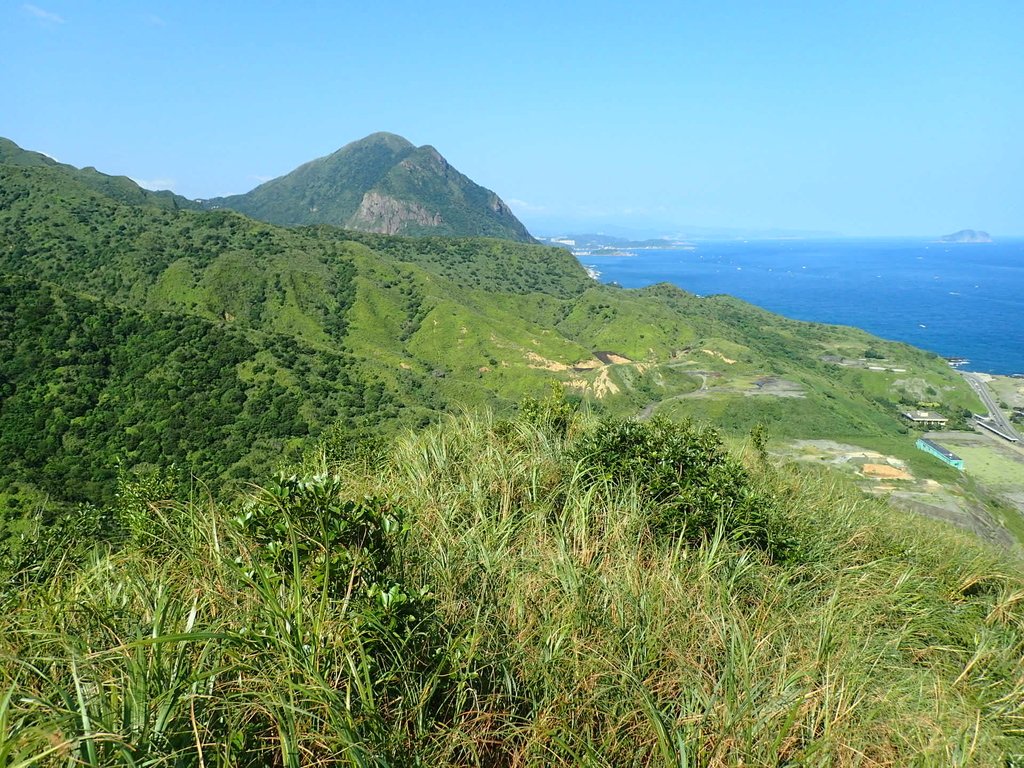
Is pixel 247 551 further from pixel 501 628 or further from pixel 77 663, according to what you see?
pixel 501 628

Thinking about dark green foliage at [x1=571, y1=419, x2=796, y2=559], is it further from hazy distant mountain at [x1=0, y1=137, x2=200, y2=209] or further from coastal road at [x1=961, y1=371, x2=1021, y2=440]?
hazy distant mountain at [x1=0, y1=137, x2=200, y2=209]

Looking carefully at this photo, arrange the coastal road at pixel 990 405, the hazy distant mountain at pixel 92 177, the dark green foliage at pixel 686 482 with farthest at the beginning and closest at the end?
the hazy distant mountain at pixel 92 177 < the coastal road at pixel 990 405 < the dark green foliage at pixel 686 482

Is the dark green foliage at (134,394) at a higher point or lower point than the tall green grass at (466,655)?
lower

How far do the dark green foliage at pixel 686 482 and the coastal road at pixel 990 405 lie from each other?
89.7m

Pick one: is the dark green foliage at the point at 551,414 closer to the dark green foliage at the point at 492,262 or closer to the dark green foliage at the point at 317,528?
the dark green foliage at the point at 317,528

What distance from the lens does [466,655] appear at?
2.77 m

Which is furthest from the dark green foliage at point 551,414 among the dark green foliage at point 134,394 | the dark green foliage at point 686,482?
the dark green foliage at point 134,394

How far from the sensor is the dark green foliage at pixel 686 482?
16.9ft

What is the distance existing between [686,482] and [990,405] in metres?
105

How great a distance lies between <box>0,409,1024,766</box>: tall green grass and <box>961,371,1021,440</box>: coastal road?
9187 centimetres

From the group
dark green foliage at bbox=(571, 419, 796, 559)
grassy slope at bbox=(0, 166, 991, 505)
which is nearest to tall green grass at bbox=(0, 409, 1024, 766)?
dark green foliage at bbox=(571, 419, 796, 559)

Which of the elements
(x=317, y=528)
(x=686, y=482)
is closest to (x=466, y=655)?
(x=317, y=528)

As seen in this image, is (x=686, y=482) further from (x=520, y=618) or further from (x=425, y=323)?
(x=425, y=323)

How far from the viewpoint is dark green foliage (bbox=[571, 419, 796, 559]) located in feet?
16.9
